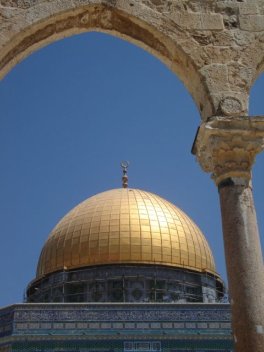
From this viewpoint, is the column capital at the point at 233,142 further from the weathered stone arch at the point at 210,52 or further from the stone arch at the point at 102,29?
the stone arch at the point at 102,29

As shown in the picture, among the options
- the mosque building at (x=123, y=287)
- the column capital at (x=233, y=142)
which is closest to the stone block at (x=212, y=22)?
the column capital at (x=233, y=142)

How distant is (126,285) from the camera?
20406 mm

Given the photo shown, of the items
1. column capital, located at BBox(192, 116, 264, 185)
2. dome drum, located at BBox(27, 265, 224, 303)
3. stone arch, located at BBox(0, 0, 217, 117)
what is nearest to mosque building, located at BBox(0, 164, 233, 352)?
dome drum, located at BBox(27, 265, 224, 303)

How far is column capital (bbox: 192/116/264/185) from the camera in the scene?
534 centimetres

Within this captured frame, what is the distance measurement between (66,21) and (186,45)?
1142mm

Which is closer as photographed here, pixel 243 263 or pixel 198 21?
pixel 243 263

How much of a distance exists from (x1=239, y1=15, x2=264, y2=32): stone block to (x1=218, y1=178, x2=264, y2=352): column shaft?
4.93 feet

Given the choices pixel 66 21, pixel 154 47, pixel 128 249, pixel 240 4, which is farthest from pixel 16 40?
pixel 128 249

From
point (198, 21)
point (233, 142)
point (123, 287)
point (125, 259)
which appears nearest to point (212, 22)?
point (198, 21)

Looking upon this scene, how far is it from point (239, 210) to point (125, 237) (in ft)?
51.2

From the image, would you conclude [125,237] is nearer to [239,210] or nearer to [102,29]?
[102,29]

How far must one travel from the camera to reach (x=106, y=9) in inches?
231

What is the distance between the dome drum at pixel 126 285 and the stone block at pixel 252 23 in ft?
49.5

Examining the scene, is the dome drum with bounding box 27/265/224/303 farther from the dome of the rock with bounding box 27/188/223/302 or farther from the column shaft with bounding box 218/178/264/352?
the column shaft with bounding box 218/178/264/352
